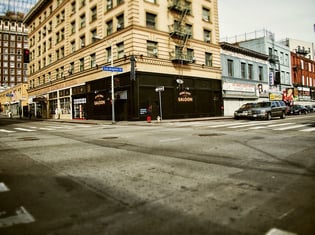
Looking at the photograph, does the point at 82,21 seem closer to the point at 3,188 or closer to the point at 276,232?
the point at 3,188

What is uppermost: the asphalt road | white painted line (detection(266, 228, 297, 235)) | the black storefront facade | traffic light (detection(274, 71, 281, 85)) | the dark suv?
traffic light (detection(274, 71, 281, 85))

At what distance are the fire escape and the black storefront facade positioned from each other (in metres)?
2.33

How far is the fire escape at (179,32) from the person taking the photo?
91.2 feet

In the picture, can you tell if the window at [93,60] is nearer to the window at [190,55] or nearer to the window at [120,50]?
the window at [120,50]

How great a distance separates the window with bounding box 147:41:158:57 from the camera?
85.5 feet

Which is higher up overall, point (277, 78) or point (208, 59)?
point (208, 59)

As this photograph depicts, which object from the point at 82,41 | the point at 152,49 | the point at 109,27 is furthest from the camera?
the point at 82,41

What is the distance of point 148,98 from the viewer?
25453 millimetres

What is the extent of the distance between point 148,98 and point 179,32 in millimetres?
8839

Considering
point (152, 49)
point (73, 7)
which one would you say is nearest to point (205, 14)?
point (152, 49)

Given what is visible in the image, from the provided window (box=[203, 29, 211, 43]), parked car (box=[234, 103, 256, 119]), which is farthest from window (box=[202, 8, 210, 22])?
parked car (box=[234, 103, 256, 119])

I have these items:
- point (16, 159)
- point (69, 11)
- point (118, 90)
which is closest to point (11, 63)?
point (69, 11)

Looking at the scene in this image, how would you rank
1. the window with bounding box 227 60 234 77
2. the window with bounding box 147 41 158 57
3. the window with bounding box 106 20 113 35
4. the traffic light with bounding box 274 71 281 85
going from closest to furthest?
the window with bounding box 147 41 158 57, the window with bounding box 106 20 113 35, the window with bounding box 227 60 234 77, the traffic light with bounding box 274 71 281 85

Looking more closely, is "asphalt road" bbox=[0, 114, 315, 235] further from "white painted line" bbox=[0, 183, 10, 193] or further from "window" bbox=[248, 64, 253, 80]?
"window" bbox=[248, 64, 253, 80]
